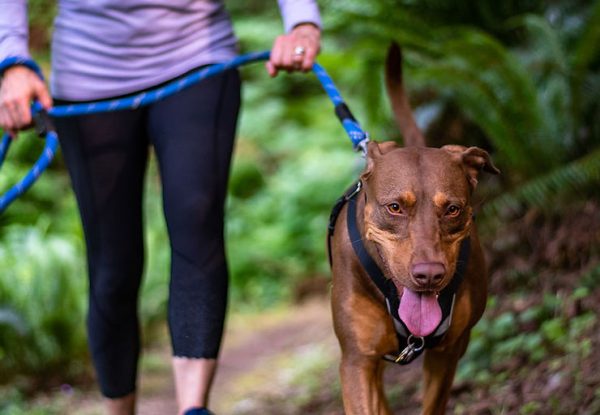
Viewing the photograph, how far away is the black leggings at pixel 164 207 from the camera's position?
3416 mm

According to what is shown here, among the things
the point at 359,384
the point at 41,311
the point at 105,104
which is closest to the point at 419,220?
the point at 359,384

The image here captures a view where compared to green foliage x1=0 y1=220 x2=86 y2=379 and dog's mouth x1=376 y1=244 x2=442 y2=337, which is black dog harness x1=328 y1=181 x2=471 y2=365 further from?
green foliage x1=0 y1=220 x2=86 y2=379

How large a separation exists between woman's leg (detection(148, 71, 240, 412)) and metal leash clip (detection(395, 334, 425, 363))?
0.88 meters

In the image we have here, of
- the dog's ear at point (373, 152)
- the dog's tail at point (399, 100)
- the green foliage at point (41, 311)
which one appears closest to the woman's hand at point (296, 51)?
the dog's tail at point (399, 100)

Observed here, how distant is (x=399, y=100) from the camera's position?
3797 mm

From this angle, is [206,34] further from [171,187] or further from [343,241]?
[343,241]

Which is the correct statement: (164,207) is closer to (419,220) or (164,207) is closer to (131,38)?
(131,38)

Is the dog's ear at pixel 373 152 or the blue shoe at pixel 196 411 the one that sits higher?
the dog's ear at pixel 373 152

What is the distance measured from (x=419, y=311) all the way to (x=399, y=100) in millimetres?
1401


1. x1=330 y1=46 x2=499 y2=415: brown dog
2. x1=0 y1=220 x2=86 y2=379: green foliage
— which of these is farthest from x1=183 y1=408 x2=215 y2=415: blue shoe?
x1=0 y1=220 x2=86 y2=379: green foliage

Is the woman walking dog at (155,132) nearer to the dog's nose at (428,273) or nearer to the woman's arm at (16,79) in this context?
the woman's arm at (16,79)

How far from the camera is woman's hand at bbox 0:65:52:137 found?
11.0ft

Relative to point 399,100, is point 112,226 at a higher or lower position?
lower

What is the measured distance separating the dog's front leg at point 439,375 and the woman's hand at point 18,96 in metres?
1.71
